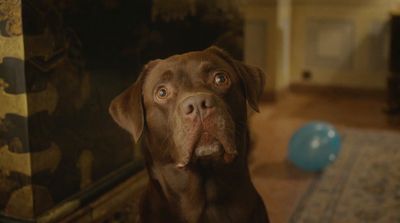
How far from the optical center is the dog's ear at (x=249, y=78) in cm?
177

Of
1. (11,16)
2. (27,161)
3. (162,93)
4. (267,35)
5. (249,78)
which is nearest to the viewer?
(162,93)

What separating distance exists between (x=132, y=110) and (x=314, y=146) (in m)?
1.97

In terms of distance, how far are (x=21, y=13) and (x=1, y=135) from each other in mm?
445

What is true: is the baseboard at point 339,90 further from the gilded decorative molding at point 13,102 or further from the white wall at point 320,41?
the gilded decorative molding at point 13,102

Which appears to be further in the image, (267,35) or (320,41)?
(320,41)

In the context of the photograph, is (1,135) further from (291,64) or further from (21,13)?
(291,64)

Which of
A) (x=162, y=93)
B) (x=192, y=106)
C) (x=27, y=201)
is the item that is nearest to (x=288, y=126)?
(x=27, y=201)

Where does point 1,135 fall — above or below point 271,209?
above

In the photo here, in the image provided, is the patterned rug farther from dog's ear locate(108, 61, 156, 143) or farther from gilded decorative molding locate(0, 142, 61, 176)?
dog's ear locate(108, 61, 156, 143)

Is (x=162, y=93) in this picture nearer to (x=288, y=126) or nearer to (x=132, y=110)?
(x=132, y=110)

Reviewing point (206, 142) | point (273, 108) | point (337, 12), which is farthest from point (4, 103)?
point (337, 12)

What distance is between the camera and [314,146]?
11.4 ft

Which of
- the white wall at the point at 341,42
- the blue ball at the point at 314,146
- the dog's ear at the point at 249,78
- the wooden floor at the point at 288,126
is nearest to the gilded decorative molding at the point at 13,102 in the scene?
the dog's ear at the point at 249,78

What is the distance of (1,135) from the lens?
2.08 metres
